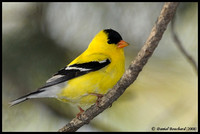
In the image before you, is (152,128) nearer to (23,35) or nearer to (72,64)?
(72,64)

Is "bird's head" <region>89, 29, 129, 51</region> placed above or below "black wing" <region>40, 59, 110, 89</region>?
above

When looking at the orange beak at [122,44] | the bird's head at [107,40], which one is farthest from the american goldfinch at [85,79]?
the bird's head at [107,40]

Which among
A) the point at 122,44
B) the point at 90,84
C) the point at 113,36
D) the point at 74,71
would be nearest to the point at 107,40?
the point at 113,36

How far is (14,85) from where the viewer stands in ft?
12.4

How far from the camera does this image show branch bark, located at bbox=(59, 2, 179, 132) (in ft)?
7.03

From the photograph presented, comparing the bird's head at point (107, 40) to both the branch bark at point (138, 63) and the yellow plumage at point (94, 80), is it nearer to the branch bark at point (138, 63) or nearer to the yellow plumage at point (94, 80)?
the yellow plumage at point (94, 80)

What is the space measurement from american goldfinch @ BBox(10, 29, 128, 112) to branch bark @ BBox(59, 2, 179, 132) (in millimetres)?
324

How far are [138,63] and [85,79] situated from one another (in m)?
1.08

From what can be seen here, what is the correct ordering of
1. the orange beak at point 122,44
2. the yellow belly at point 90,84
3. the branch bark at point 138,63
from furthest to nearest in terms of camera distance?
the orange beak at point 122,44 → the yellow belly at point 90,84 → the branch bark at point 138,63

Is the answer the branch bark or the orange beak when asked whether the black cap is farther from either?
the branch bark

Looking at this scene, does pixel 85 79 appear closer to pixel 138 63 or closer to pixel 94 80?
pixel 94 80

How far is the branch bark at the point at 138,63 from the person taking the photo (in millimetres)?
2143

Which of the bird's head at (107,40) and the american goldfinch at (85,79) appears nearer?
the american goldfinch at (85,79)

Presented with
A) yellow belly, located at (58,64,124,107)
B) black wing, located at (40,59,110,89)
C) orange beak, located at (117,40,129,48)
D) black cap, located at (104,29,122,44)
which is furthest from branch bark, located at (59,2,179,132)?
black cap, located at (104,29,122,44)
